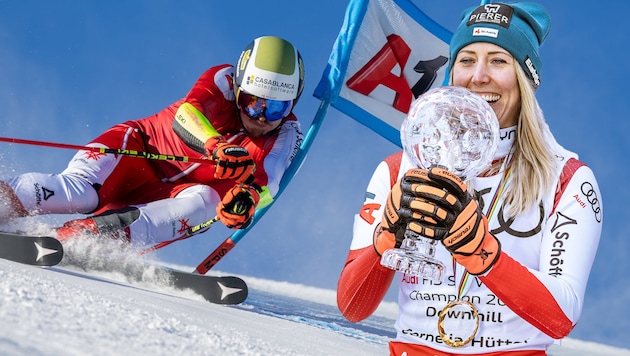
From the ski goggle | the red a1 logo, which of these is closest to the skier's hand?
the ski goggle

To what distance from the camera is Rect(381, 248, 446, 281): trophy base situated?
147 centimetres

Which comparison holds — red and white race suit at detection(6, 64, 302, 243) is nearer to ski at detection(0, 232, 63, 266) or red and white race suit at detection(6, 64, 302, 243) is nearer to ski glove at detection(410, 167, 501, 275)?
ski at detection(0, 232, 63, 266)

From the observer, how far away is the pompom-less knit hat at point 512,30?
200cm

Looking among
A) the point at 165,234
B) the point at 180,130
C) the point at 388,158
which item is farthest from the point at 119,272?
the point at 388,158

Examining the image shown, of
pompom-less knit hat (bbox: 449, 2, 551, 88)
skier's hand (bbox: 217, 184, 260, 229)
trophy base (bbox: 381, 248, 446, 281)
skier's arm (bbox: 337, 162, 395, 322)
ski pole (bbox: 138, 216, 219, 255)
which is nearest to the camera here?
trophy base (bbox: 381, 248, 446, 281)

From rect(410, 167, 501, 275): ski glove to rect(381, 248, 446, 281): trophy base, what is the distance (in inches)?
2.1

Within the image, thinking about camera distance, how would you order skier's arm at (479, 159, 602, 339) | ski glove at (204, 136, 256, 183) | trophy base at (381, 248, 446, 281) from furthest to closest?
1. ski glove at (204, 136, 256, 183)
2. skier's arm at (479, 159, 602, 339)
3. trophy base at (381, 248, 446, 281)

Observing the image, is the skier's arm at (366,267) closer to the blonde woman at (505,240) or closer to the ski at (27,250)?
the blonde woman at (505,240)

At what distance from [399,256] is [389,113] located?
545cm

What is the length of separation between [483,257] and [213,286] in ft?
10.0

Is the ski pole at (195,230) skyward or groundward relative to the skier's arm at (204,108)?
groundward

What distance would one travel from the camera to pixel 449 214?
1384 millimetres

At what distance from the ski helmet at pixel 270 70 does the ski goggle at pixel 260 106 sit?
0.11 feet

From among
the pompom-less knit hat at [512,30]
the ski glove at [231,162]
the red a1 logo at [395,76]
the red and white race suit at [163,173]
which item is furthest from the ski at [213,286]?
the red a1 logo at [395,76]
